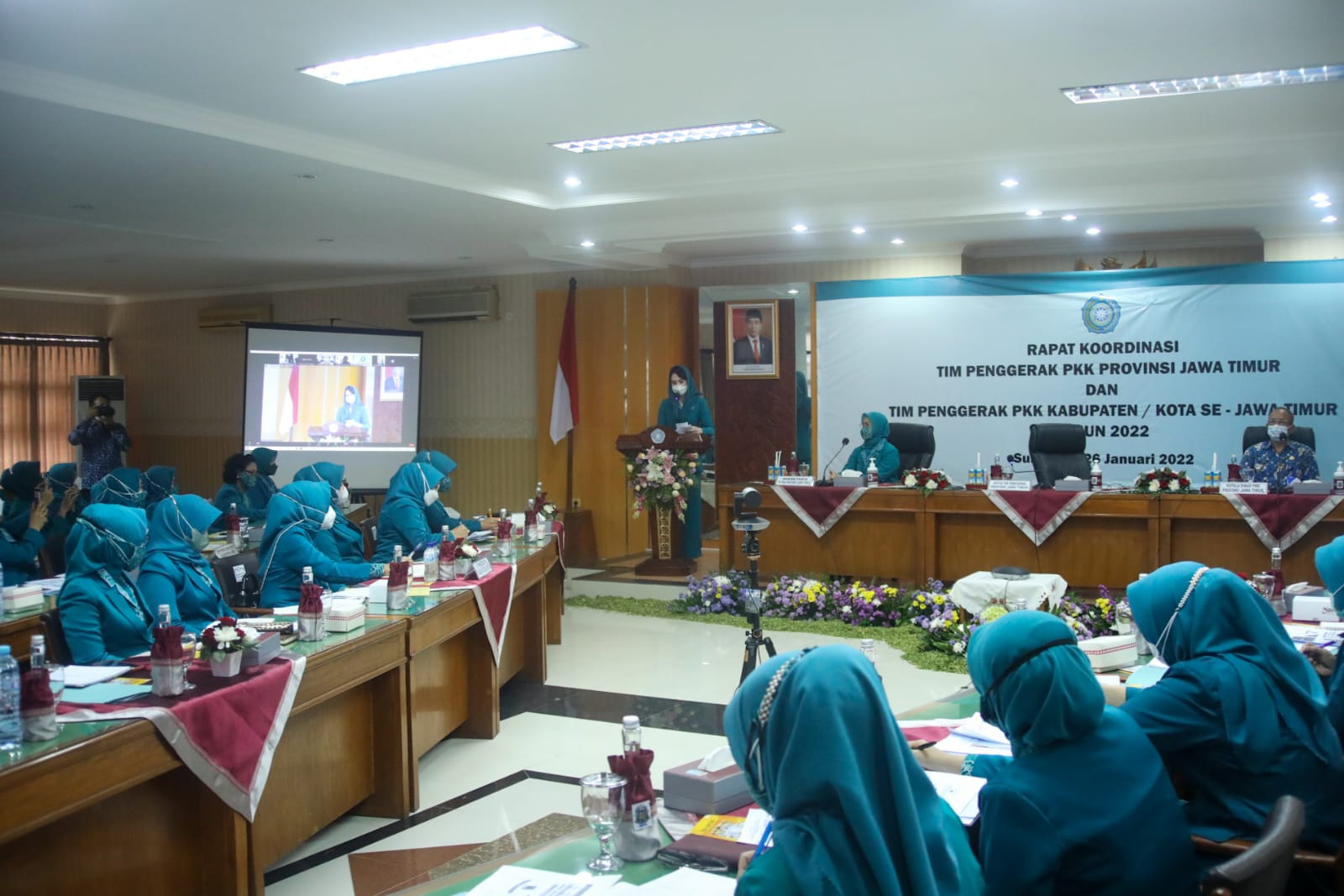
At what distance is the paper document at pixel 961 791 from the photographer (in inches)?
83.0

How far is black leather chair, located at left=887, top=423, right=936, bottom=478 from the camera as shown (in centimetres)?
838

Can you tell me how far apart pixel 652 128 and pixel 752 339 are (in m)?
4.21

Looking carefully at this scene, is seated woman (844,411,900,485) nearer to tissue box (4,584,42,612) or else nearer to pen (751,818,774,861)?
tissue box (4,584,42,612)

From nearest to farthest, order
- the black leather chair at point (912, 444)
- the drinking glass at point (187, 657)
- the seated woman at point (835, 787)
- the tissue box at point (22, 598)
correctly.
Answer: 1. the seated woman at point (835, 787)
2. the drinking glass at point (187, 657)
3. the tissue box at point (22, 598)
4. the black leather chair at point (912, 444)

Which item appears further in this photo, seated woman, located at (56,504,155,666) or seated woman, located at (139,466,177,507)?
seated woman, located at (139,466,177,507)

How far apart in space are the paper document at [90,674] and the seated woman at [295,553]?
1938 millimetres

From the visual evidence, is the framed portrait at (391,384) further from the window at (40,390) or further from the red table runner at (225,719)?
the red table runner at (225,719)

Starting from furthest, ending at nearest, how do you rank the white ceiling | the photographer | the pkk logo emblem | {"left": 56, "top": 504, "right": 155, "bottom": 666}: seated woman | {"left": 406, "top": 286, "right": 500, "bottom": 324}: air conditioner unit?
1. the photographer
2. {"left": 406, "top": 286, "right": 500, "bottom": 324}: air conditioner unit
3. the pkk logo emblem
4. the white ceiling
5. {"left": 56, "top": 504, "right": 155, "bottom": 666}: seated woman

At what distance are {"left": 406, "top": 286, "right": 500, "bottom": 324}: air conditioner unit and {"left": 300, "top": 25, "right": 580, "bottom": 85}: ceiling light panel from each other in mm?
6178

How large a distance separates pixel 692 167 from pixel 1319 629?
455cm

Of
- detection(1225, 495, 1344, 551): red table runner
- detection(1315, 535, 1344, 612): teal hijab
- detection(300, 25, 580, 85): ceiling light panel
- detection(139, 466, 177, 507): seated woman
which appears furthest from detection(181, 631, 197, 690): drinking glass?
detection(1225, 495, 1344, 551): red table runner

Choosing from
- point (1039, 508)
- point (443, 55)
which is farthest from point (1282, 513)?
point (443, 55)

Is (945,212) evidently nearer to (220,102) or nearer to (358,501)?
(220,102)

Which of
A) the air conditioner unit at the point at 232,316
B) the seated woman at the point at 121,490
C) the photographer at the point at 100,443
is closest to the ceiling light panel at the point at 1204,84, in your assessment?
the seated woman at the point at 121,490
